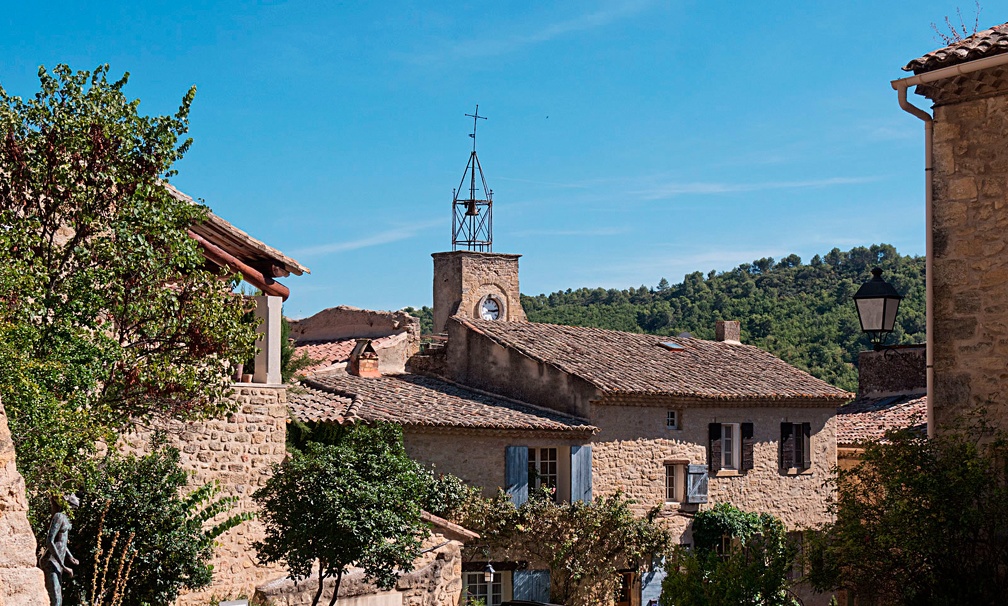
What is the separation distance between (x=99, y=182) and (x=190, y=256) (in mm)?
1137

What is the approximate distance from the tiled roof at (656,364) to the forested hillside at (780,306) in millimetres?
8241

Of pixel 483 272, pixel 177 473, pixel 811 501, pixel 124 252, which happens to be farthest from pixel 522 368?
pixel 483 272

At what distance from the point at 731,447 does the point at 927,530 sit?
60.8ft

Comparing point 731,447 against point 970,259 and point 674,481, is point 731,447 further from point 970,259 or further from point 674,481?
point 970,259

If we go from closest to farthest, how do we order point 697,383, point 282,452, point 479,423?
1. point 282,452
2. point 479,423
3. point 697,383

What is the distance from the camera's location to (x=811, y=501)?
28.7m

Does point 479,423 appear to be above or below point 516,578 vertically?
above

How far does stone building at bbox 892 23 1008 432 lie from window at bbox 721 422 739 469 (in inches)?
689

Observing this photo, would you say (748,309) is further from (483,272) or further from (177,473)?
(177,473)

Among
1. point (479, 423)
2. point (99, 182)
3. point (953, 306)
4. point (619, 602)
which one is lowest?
point (619, 602)

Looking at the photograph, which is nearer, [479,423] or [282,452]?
[282,452]

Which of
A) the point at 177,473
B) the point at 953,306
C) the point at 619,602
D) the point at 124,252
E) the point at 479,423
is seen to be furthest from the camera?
the point at 619,602

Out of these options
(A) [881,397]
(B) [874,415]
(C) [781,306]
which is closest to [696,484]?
(B) [874,415]

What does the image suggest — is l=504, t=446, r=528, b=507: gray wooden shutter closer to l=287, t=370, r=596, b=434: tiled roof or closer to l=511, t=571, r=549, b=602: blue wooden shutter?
l=287, t=370, r=596, b=434: tiled roof
